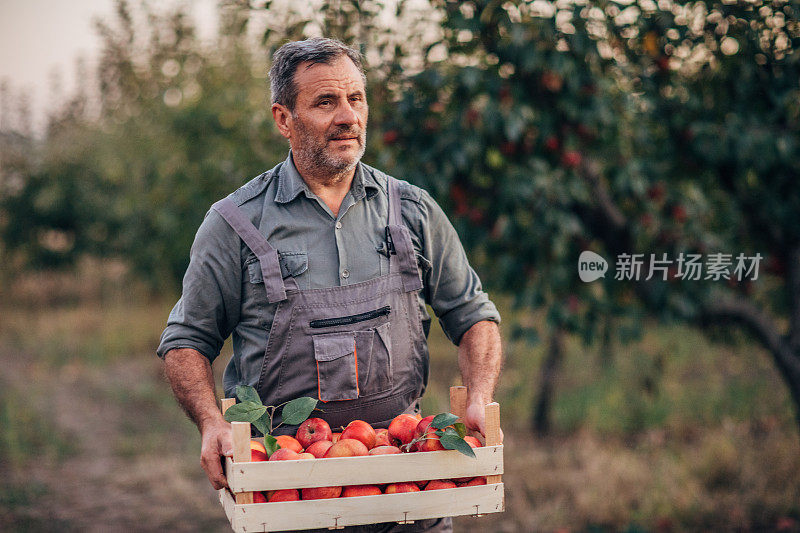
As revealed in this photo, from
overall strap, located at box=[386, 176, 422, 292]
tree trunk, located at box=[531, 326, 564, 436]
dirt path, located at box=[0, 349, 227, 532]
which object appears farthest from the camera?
tree trunk, located at box=[531, 326, 564, 436]

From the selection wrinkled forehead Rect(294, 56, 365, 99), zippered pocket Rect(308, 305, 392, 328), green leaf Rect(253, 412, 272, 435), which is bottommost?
green leaf Rect(253, 412, 272, 435)

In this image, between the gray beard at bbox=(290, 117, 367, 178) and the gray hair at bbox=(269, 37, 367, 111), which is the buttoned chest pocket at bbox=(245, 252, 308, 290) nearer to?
the gray beard at bbox=(290, 117, 367, 178)

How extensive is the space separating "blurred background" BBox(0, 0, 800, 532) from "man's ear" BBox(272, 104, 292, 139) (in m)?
1.19

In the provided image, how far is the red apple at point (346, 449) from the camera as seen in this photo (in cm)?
188

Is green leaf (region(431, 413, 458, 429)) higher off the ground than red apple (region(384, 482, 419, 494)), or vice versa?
green leaf (region(431, 413, 458, 429))

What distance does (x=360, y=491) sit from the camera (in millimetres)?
1872

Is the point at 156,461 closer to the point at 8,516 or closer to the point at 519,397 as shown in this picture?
the point at 8,516

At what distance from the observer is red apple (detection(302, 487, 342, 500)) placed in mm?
1843

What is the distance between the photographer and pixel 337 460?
5.98 ft

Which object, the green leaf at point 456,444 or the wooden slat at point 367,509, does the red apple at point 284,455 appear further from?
the green leaf at point 456,444

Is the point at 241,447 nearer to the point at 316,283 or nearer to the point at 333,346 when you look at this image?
the point at 333,346

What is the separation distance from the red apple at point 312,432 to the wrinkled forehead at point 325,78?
2.68ft

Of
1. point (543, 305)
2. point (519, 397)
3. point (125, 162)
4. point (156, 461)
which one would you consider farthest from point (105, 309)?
point (543, 305)

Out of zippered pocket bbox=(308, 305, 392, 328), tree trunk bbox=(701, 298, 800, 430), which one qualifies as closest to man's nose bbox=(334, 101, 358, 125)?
zippered pocket bbox=(308, 305, 392, 328)
